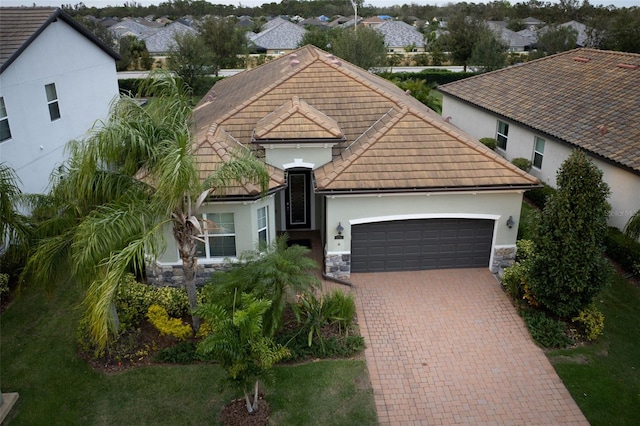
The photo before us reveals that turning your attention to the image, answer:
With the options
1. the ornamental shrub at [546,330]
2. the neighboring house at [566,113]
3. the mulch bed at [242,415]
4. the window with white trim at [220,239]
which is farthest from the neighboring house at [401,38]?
the mulch bed at [242,415]

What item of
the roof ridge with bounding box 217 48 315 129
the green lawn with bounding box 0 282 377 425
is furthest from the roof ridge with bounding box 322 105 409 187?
the green lawn with bounding box 0 282 377 425

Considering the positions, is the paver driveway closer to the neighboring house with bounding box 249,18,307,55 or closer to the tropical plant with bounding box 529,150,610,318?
the tropical plant with bounding box 529,150,610,318

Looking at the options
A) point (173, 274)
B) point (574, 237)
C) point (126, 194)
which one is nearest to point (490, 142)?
point (574, 237)

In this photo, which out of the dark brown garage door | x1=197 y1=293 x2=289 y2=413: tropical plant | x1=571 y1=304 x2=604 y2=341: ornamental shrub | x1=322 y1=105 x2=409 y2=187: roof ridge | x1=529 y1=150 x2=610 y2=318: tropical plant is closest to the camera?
x1=197 y1=293 x2=289 y2=413: tropical plant

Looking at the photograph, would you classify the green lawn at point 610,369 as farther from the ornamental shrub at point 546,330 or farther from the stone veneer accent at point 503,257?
the stone veneer accent at point 503,257

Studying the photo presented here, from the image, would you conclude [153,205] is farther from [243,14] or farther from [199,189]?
[243,14]

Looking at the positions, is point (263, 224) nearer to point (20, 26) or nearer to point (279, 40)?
point (20, 26)
